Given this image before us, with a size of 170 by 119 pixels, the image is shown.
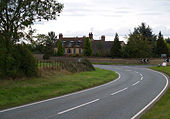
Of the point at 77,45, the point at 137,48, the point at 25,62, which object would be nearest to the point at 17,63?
the point at 25,62

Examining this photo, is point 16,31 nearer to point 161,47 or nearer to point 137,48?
point 137,48

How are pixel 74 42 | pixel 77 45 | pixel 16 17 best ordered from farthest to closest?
1. pixel 74 42
2. pixel 77 45
3. pixel 16 17

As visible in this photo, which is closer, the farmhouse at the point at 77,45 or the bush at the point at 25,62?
the bush at the point at 25,62

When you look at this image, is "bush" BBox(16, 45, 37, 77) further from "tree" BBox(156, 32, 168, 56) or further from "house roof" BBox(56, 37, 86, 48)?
"house roof" BBox(56, 37, 86, 48)

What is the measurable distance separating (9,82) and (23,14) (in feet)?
18.9

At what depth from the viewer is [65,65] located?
33156 millimetres

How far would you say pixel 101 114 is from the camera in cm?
1148

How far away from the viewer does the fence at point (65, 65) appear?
95.4 feet

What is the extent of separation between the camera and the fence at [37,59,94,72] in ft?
95.4

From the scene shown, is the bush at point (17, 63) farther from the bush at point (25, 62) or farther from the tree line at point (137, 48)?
the tree line at point (137, 48)

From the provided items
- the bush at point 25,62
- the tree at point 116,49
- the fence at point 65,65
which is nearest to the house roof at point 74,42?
the tree at point 116,49

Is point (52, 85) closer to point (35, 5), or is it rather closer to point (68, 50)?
point (35, 5)

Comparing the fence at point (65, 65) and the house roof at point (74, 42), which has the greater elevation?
the house roof at point (74, 42)

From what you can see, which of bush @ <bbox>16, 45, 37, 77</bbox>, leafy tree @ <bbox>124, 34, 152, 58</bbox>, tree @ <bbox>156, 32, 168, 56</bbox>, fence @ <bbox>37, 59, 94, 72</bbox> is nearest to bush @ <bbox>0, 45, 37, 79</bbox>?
bush @ <bbox>16, 45, 37, 77</bbox>
